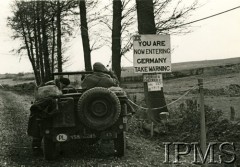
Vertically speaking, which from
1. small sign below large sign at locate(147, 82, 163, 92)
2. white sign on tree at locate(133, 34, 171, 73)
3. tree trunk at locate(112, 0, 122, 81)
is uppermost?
tree trunk at locate(112, 0, 122, 81)

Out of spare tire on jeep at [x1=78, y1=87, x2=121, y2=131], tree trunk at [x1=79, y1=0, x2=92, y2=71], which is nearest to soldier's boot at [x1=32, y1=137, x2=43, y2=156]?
spare tire on jeep at [x1=78, y1=87, x2=121, y2=131]

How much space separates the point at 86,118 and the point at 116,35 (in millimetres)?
8551

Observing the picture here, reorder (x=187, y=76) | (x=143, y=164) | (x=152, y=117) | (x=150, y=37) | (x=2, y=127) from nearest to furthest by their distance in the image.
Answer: (x=143, y=164) < (x=150, y=37) < (x=152, y=117) < (x=2, y=127) < (x=187, y=76)

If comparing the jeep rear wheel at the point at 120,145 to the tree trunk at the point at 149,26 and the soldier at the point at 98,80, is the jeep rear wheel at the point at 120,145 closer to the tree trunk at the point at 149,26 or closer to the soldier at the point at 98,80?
the soldier at the point at 98,80

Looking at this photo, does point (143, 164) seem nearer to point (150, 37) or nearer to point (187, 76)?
point (150, 37)

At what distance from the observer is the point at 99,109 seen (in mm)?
8797

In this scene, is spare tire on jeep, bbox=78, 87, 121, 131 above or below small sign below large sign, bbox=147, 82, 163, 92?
below

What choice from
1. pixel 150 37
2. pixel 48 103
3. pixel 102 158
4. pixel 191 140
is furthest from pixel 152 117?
pixel 48 103

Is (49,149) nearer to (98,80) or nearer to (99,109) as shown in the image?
(99,109)

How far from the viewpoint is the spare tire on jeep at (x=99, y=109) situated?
874 centimetres

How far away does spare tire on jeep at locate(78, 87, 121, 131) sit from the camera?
8742mm

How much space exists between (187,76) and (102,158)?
4822cm

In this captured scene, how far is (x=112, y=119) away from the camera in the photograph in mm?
8781

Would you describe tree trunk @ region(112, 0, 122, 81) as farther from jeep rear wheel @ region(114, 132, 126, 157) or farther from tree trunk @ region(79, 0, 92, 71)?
jeep rear wheel @ region(114, 132, 126, 157)
